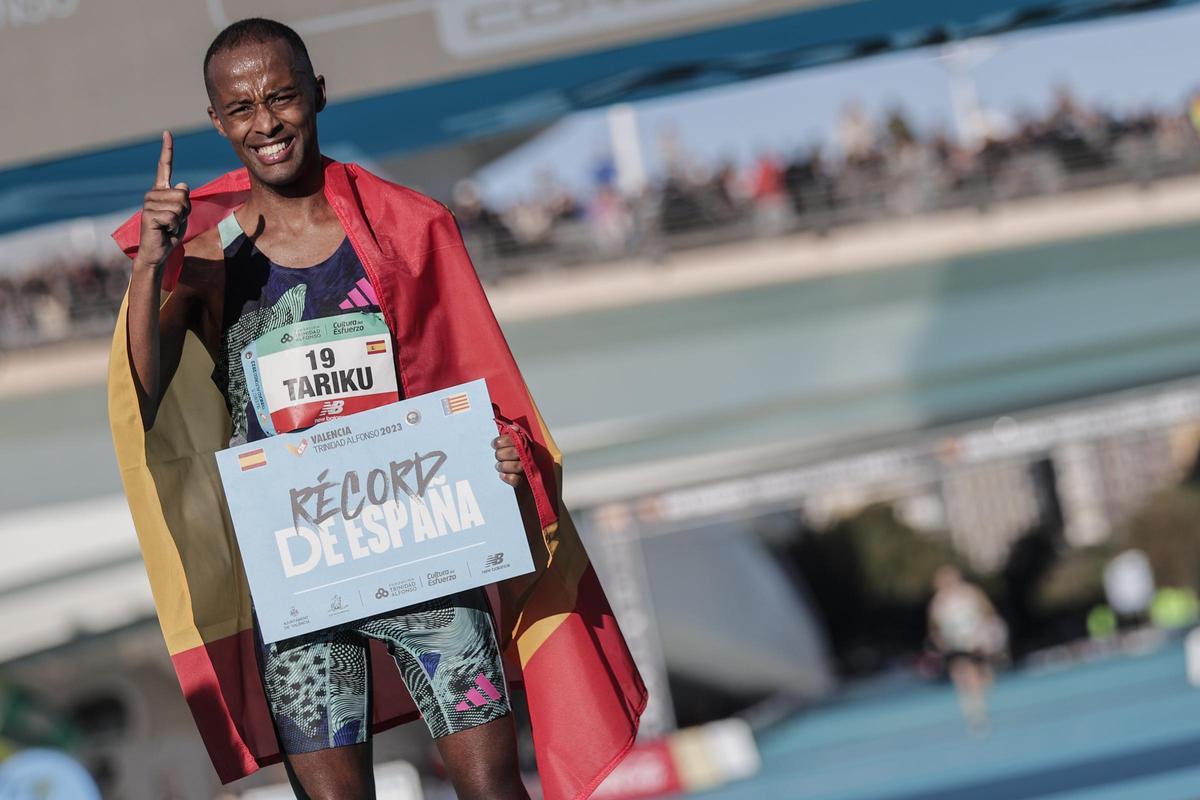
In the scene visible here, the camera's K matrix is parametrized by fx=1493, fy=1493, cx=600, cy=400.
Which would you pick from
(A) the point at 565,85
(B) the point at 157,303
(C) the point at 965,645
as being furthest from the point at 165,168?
(C) the point at 965,645

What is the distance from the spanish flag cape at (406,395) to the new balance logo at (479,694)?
20 centimetres

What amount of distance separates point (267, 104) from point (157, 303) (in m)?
0.39

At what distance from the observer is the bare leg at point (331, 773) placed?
102 inches

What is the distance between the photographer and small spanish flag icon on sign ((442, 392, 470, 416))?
2527 mm

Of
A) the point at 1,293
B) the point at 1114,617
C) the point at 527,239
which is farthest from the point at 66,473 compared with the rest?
the point at 1114,617

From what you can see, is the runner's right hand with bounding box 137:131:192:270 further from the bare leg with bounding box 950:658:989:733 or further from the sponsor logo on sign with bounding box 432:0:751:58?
the bare leg with bounding box 950:658:989:733

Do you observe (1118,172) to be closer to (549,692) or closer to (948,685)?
(948,685)

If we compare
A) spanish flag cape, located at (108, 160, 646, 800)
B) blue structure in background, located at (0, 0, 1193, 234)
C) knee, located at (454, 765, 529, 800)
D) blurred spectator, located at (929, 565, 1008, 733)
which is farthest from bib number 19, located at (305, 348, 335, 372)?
blurred spectator, located at (929, 565, 1008, 733)

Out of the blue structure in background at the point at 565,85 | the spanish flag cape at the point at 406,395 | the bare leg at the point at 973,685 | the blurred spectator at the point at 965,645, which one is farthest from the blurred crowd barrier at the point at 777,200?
A: the spanish flag cape at the point at 406,395

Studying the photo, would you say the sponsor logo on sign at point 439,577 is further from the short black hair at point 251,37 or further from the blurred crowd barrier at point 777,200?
the blurred crowd barrier at point 777,200

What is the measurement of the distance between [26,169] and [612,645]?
2384 millimetres

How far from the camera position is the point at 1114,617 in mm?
22422

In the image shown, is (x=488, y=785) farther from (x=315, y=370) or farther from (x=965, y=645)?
(x=965, y=645)

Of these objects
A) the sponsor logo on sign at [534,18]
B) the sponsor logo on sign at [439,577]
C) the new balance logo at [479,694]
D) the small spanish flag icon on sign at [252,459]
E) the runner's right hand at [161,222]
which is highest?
the sponsor logo on sign at [534,18]
